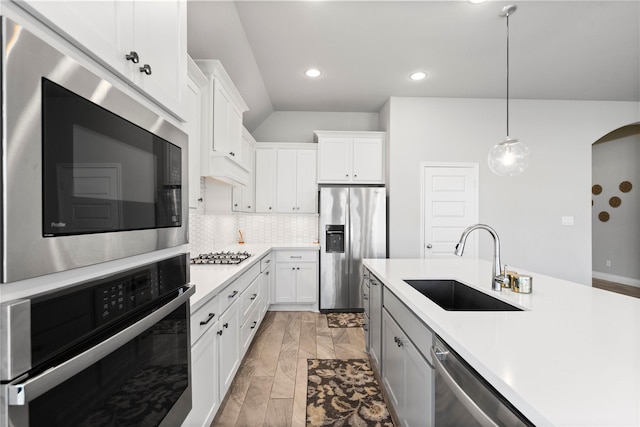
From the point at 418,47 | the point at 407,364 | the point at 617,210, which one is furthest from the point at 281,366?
the point at 617,210

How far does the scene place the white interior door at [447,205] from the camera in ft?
13.5

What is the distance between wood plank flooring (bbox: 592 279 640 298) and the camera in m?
5.11

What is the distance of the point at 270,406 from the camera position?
2.05 meters

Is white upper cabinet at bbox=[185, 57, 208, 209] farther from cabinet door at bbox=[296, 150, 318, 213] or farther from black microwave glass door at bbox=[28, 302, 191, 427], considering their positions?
cabinet door at bbox=[296, 150, 318, 213]

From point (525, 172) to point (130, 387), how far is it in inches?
194

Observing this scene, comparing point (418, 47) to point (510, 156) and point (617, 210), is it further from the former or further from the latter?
→ point (617, 210)

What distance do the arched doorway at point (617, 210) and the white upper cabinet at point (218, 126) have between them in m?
6.85

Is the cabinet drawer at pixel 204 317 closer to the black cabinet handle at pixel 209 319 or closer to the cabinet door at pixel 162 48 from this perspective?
the black cabinet handle at pixel 209 319

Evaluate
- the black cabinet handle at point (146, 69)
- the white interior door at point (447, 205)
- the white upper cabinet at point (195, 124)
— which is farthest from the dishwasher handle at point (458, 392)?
the white interior door at point (447, 205)

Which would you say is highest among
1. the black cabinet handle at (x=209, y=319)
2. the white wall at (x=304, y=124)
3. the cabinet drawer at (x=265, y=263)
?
the white wall at (x=304, y=124)

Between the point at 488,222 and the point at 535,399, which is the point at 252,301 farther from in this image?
the point at 488,222

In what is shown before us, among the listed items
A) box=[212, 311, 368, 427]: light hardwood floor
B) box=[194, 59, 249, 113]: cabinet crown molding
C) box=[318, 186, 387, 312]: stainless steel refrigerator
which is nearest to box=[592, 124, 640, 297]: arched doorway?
box=[318, 186, 387, 312]: stainless steel refrigerator

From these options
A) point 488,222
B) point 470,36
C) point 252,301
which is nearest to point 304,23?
point 470,36

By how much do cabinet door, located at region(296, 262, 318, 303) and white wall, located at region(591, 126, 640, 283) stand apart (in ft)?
20.4
